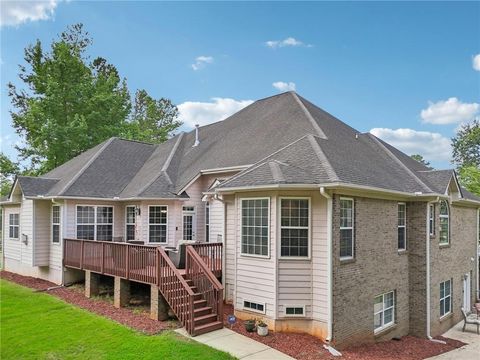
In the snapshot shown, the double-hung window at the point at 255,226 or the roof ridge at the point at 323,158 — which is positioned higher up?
the roof ridge at the point at 323,158

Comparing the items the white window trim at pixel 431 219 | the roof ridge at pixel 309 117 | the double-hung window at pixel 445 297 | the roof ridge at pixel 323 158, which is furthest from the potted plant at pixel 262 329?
the double-hung window at pixel 445 297

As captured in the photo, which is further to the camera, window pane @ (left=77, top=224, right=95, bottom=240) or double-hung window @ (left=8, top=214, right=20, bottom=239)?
double-hung window @ (left=8, top=214, right=20, bottom=239)

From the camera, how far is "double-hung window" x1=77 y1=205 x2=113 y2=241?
15.1 m

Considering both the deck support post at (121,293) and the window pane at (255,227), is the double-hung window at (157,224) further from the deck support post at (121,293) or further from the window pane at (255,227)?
the window pane at (255,227)

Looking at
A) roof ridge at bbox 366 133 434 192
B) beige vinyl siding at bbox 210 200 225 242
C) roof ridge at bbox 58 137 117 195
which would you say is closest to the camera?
roof ridge at bbox 366 133 434 192

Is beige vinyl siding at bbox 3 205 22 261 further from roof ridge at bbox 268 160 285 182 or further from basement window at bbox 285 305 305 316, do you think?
basement window at bbox 285 305 305 316

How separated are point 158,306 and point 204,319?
4.95 ft

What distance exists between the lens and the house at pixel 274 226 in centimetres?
975

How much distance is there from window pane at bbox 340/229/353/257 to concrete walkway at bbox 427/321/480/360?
4372mm

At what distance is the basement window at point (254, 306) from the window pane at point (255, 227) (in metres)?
1.48

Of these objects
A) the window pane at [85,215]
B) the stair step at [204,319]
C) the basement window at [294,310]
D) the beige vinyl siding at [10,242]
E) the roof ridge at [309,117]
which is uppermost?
the roof ridge at [309,117]

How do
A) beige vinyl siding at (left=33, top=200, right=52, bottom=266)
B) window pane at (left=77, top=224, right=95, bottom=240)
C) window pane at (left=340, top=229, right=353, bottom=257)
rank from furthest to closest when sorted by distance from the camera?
beige vinyl siding at (left=33, top=200, right=52, bottom=266), window pane at (left=77, top=224, right=95, bottom=240), window pane at (left=340, top=229, right=353, bottom=257)

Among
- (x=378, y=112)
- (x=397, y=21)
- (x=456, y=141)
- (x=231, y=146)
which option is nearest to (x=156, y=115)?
(x=378, y=112)

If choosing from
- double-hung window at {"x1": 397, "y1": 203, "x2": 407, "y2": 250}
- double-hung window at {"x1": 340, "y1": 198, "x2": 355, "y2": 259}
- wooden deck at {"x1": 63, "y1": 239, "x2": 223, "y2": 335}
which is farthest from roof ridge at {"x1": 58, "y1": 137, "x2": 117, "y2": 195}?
double-hung window at {"x1": 397, "y1": 203, "x2": 407, "y2": 250}
